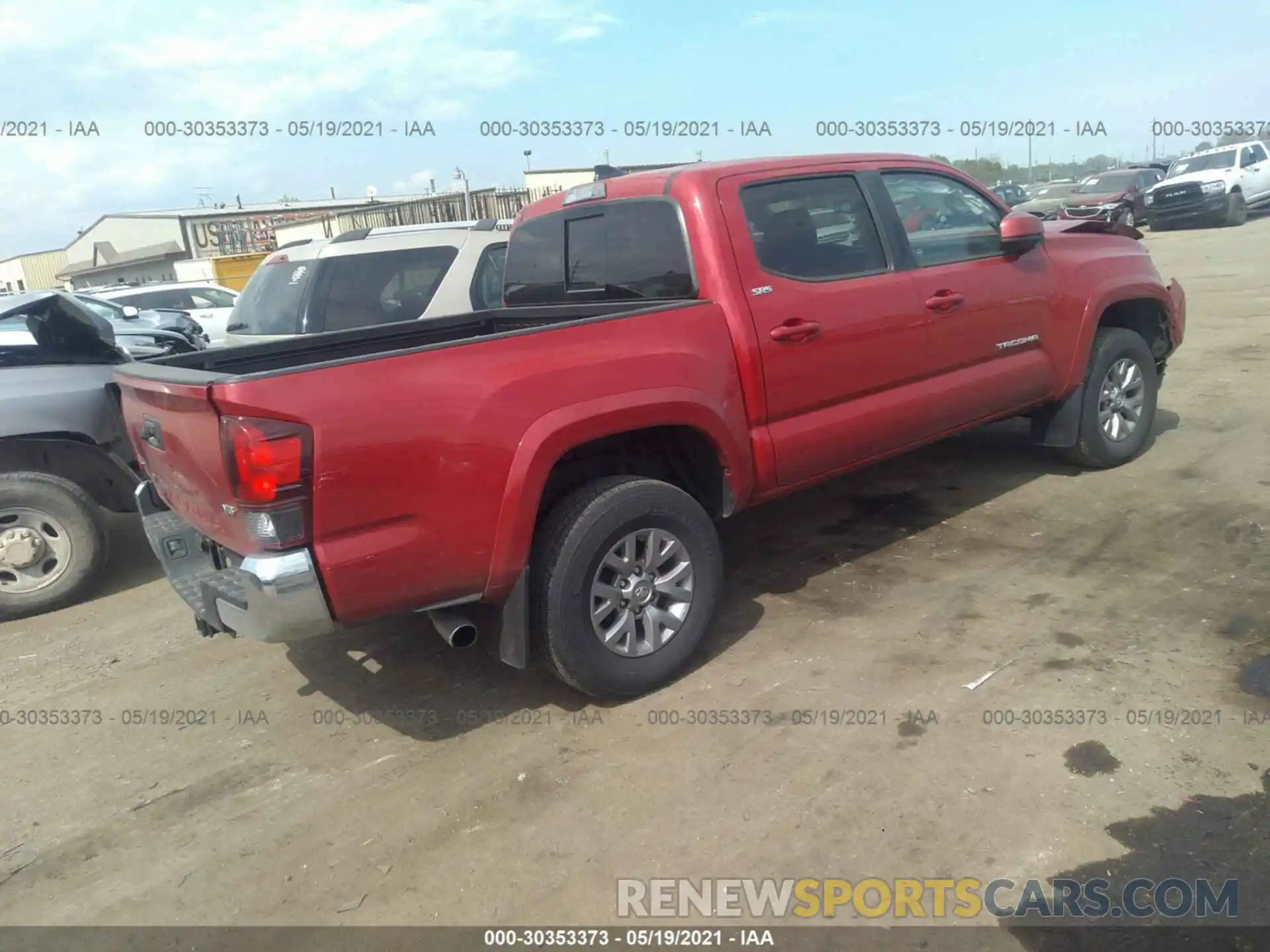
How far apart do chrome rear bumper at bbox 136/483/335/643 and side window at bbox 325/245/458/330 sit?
10.9 feet

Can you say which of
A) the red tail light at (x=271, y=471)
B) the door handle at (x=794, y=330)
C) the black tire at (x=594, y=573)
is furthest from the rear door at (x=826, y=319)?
the red tail light at (x=271, y=471)

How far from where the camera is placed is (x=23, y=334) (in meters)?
5.71

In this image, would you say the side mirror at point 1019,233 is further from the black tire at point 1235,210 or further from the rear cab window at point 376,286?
the black tire at point 1235,210

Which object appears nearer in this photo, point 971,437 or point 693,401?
point 693,401

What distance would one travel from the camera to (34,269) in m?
58.7

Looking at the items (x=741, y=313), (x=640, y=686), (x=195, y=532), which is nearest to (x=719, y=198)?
(x=741, y=313)

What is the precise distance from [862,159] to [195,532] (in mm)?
3416

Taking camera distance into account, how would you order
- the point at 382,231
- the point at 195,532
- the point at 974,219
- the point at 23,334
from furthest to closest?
the point at 382,231, the point at 23,334, the point at 974,219, the point at 195,532

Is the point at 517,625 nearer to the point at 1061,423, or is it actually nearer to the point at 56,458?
the point at 56,458

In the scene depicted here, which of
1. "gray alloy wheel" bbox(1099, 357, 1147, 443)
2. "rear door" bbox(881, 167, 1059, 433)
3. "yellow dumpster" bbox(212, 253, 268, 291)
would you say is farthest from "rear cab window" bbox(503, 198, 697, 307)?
"yellow dumpster" bbox(212, 253, 268, 291)

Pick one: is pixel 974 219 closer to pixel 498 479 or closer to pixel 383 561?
pixel 498 479

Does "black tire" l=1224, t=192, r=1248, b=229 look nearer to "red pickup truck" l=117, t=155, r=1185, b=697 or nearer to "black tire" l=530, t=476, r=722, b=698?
"red pickup truck" l=117, t=155, r=1185, b=697

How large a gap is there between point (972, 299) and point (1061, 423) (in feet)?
4.27

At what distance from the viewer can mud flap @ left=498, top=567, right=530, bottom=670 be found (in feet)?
11.2
